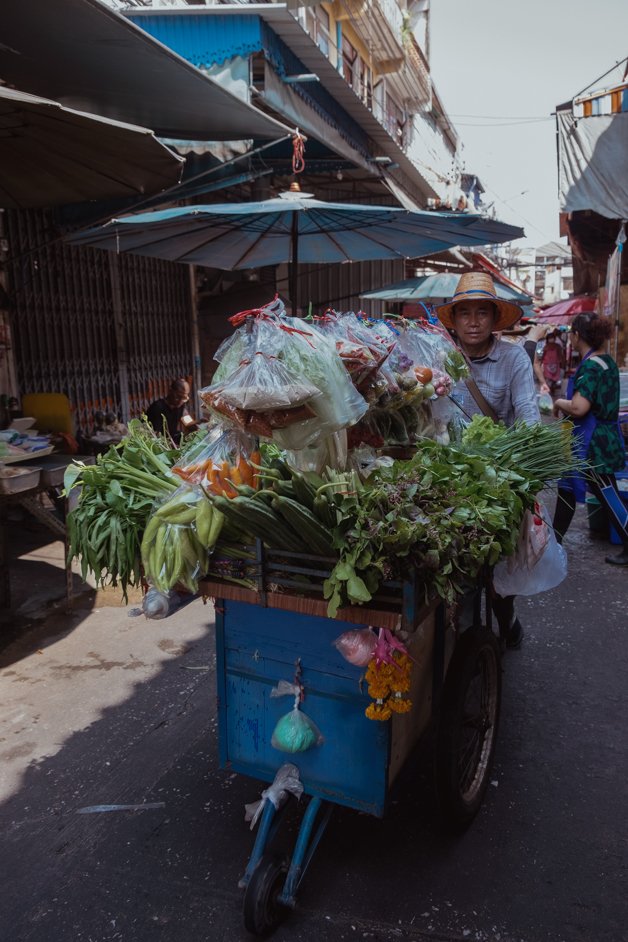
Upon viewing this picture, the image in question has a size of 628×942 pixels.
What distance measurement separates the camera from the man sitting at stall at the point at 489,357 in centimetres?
336

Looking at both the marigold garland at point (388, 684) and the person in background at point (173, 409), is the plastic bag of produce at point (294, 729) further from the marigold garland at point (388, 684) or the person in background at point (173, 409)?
the person in background at point (173, 409)

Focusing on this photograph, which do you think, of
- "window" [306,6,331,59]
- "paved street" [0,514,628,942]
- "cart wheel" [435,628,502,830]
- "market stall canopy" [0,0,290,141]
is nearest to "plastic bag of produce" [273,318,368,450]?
"cart wheel" [435,628,502,830]

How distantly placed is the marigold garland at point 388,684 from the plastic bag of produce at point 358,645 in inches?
1.0

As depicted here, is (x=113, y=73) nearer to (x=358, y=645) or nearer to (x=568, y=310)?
(x=358, y=645)

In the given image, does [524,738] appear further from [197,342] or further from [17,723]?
[197,342]

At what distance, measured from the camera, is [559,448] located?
237cm

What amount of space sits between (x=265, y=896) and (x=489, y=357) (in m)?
2.66

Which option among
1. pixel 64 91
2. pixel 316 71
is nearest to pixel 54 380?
pixel 64 91

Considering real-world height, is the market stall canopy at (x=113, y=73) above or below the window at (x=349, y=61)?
below

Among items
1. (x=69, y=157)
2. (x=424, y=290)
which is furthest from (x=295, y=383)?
(x=424, y=290)

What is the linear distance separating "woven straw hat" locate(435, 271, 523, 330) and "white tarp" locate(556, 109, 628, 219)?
6.62 meters

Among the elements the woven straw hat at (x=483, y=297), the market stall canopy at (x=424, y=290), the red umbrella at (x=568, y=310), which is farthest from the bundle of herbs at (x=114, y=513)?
the red umbrella at (x=568, y=310)

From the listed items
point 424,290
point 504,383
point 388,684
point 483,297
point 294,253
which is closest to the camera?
point 388,684

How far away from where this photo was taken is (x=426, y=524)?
5.57 feet
